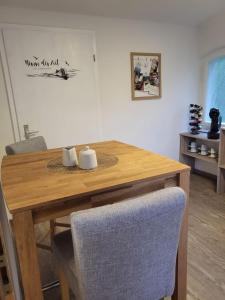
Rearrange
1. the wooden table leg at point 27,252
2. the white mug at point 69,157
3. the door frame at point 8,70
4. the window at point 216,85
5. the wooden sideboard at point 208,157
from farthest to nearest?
the window at point 216,85, the wooden sideboard at point 208,157, the door frame at point 8,70, the white mug at point 69,157, the wooden table leg at point 27,252

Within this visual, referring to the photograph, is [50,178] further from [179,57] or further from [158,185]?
[179,57]

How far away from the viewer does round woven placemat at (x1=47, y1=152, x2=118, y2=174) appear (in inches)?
52.8

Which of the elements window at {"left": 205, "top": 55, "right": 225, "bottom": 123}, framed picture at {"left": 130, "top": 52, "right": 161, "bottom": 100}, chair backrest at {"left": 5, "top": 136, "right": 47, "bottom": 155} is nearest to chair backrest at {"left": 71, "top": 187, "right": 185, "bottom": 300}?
chair backrest at {"left": 5, "top": 136, "right": 47, "bottom": 155}

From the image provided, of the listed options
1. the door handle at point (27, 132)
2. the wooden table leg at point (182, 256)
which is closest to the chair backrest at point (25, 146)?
the door handle at point (27, 132)

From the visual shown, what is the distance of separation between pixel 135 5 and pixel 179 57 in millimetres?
1134

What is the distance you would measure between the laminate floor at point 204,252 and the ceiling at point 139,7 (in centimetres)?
227

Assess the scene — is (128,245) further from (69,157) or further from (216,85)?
(216,85)

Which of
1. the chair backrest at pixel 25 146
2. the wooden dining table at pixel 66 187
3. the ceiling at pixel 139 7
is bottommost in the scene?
the wooden dining table at pixel 66 187

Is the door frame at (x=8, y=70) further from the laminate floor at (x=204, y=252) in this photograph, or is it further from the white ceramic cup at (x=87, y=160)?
the white ceramic cup at (x=87, y=160)

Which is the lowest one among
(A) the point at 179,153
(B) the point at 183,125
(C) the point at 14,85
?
(A) the point at 179,153

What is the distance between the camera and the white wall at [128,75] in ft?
8.39

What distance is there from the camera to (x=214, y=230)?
7.18 ft

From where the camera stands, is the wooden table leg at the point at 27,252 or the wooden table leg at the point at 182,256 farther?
the wooden table leg at the point at 182,256

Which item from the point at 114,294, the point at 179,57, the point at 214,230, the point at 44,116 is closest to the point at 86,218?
the point at 114,294
